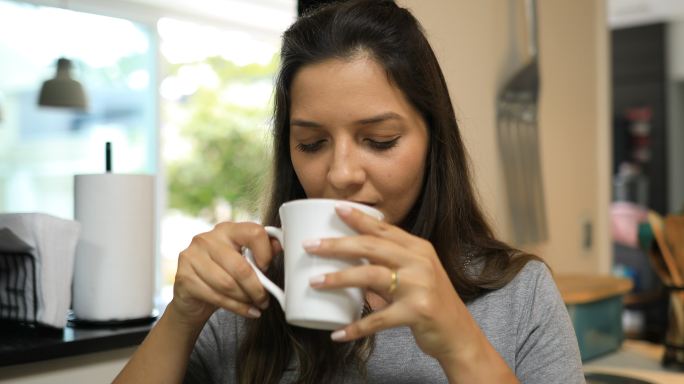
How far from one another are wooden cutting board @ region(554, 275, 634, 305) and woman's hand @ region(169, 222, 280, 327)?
1.11 meters

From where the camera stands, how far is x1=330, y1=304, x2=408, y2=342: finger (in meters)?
0.62

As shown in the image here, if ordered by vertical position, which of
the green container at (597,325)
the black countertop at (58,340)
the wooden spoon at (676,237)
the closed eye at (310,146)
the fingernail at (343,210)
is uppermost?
the closed eye at (310,146)

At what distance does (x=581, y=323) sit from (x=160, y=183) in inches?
49.7

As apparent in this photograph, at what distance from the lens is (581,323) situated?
172cm

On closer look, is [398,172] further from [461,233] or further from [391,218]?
[461,233]

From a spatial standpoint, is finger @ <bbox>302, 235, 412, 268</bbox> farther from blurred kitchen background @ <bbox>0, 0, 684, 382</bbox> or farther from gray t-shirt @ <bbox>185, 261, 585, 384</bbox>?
blurred kitchen background @ <bbox>0, 0, 684, 382</bbox>

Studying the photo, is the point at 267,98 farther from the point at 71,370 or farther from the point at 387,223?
the point at 387,223

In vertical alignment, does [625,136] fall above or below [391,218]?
above

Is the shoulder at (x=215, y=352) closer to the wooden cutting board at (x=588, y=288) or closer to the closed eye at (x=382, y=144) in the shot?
the closed eye at (x=382, y=144)

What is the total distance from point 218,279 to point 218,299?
0.03m

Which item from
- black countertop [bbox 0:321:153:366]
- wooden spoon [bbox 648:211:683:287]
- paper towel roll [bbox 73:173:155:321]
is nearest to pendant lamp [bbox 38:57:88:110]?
paper towel roll [bbox 73:173:155:321]

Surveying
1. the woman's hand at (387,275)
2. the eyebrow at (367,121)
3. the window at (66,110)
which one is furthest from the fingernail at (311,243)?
the window at (66,110)

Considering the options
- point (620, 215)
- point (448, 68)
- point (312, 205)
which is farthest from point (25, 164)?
point (620, 215)

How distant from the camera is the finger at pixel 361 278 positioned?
609mm
